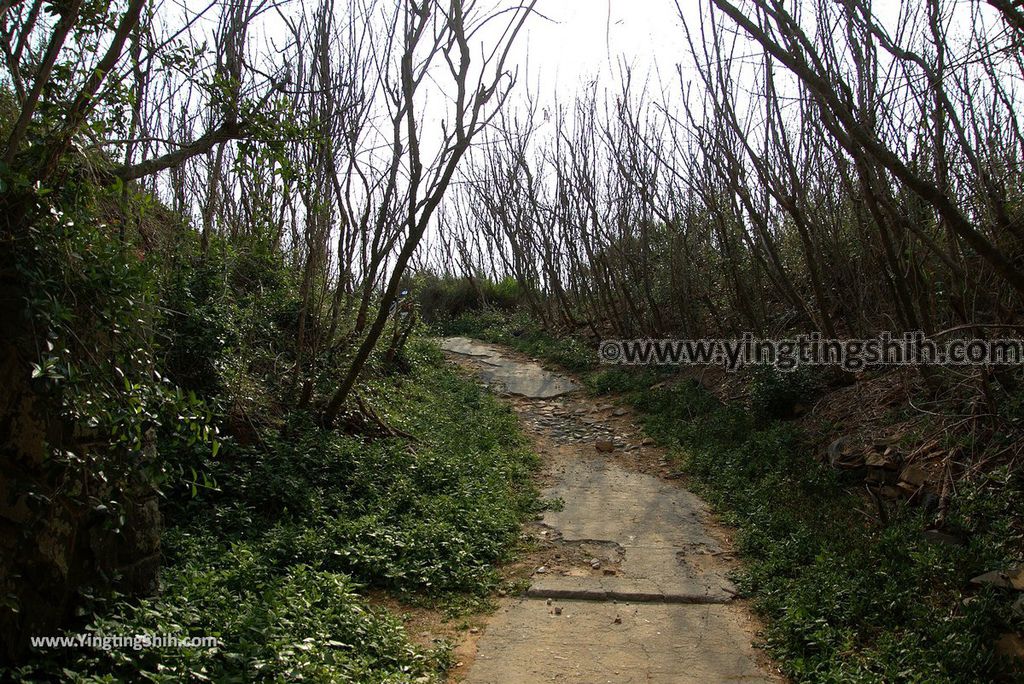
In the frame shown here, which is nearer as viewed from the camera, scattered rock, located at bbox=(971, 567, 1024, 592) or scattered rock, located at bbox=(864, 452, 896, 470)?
scattered rock, located at bbox=(971, 567, 1024, 592)

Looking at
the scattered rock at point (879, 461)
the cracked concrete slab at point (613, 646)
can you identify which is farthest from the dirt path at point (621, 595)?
the scattered rock at point (879, 461)

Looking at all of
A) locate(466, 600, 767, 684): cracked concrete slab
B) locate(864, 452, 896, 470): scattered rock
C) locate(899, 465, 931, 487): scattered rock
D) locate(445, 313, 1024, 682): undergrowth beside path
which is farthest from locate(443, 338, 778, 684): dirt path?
locate(899, 465, 931, 487): scattered rock

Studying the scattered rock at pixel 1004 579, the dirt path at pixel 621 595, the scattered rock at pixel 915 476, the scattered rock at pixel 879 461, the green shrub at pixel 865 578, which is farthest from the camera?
the scattered rock at pixel 879 461

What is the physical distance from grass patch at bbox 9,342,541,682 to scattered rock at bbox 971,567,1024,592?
286 centimetres

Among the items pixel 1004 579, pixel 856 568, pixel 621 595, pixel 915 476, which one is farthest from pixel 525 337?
pixel 1004 579

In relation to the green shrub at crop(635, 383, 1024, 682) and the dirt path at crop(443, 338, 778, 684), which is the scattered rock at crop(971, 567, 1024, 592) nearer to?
the green shrub at crop(635, 383, 1024, 682)

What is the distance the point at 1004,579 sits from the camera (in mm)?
3979

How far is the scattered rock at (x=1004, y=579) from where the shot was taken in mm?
3908

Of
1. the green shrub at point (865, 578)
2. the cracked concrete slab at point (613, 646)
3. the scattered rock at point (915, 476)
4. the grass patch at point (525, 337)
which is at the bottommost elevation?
the cracked concrete slab at point (613, 646)

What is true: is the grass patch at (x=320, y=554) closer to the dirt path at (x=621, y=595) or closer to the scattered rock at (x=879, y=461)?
the dirt path at (x=621, y=595)

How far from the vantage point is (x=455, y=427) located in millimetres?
8625

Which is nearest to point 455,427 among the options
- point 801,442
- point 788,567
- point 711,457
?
point 711,457

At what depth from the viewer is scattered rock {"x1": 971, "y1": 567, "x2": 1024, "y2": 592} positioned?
3.91 metres

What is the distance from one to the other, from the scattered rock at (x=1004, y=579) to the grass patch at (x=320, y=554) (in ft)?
9.38
